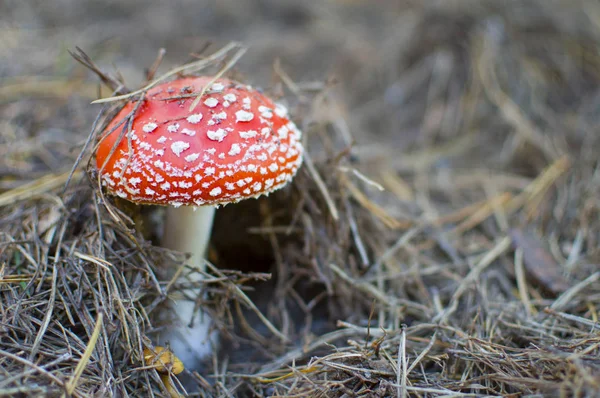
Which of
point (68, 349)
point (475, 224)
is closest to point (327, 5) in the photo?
point (475, 224)

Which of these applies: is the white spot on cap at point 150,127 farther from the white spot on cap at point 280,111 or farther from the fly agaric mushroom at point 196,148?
the white spot on cap at point 280,111

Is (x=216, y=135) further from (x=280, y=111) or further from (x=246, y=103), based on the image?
(x=280, y=111)

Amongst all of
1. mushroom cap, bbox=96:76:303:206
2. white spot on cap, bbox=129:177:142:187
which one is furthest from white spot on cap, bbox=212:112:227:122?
white spot on cap, bbox=129:177:142:187

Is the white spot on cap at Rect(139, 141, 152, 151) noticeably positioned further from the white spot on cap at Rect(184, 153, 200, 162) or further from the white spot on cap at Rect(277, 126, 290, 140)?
the white spot on cap at Rect(277, 126, 290, 140)

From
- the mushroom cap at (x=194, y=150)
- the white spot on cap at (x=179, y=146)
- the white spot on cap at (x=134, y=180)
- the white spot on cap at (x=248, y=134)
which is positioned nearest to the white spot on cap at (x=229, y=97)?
the mushroom cap at (x=194, y=150)

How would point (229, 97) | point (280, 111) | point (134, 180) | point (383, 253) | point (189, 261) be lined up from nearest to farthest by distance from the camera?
1. point (134, 180)
2. point (229, 97)
3. point (280, 111)
4. point (189, 261)
5. point (383, 253)

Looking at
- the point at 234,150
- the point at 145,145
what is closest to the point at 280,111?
the point at 234,150

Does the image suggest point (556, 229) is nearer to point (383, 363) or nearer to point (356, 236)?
point (356, 236)

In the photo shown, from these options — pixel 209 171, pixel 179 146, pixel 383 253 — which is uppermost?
pixel 179 146
